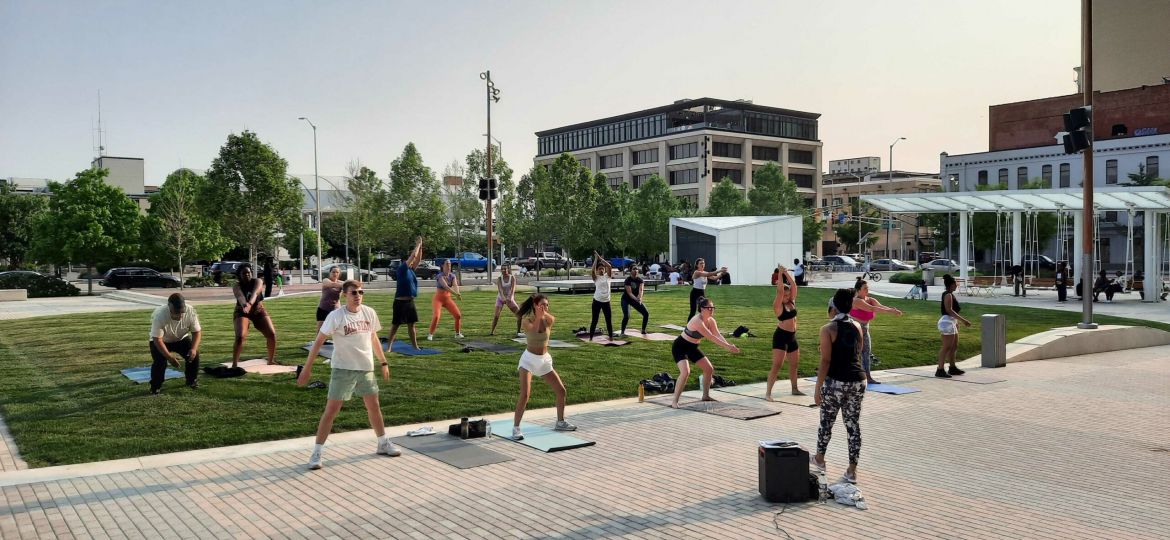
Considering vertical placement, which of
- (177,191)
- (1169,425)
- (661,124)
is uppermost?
(661,124)

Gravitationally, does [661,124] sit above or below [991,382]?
above

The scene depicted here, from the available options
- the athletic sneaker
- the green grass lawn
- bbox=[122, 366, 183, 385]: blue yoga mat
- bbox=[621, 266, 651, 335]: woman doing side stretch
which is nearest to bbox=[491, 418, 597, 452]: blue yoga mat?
the green grass lawn

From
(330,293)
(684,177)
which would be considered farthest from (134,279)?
(684,177)

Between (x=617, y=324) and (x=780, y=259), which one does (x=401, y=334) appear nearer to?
(x=617, y=324)

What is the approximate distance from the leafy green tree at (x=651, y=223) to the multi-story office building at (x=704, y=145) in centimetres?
1986

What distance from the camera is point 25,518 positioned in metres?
6.52

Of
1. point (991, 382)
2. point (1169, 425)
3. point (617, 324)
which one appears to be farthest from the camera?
point (617, 324)

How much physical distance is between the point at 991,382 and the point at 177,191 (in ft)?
165

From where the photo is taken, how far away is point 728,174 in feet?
308

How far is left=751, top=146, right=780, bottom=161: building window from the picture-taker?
96.6 metres

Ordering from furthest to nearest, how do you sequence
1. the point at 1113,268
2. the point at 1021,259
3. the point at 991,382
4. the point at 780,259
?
the point at 1113,268
the point at 780,259
the point at 1021,259
the point at 991,382

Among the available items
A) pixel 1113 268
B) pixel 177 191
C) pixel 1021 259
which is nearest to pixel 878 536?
pixel 1021 259

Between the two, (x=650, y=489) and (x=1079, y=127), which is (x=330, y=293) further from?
(x=1079, y=127)

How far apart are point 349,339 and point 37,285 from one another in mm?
40085
